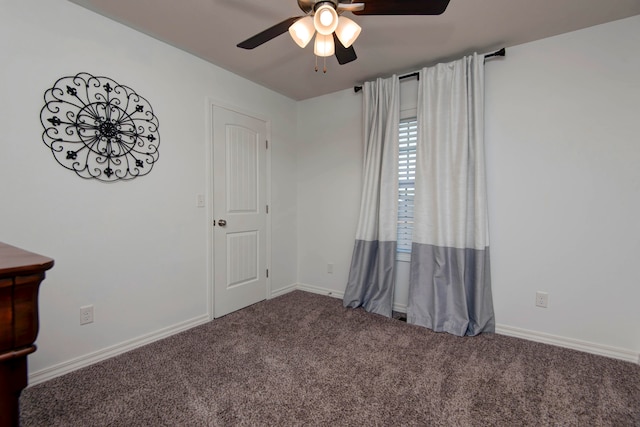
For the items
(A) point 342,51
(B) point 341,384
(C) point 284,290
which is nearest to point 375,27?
(A) point 342,51

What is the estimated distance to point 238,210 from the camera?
301 centimetres

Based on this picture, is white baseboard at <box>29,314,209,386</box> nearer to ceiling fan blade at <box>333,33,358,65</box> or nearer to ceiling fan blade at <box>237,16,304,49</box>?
ceiling fan blade at <box>237,16,304,49</box>

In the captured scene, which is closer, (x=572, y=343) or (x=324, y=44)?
(x=324, y=44)

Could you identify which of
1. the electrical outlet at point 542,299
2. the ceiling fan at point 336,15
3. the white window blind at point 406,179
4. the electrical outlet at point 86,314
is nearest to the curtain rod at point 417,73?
the white window blind at point 406,179

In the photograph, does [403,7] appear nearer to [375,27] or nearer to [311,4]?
[311,4]

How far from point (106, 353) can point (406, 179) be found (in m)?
2.90

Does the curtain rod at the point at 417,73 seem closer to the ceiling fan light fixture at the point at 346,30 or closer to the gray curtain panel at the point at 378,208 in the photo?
the gray curtain panel at the point at 378,208

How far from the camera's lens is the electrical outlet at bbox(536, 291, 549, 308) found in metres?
2.33

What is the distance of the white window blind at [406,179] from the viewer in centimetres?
291

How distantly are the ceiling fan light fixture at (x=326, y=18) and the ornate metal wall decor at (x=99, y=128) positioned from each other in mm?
1560

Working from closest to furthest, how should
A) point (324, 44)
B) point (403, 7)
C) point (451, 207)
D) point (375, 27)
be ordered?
point (403, 7)
point (324, 44)
point (375, 27)
point (451, 207)

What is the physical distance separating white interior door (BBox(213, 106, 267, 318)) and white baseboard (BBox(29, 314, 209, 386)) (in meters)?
0.35

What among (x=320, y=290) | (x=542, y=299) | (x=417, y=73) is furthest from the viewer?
(x=320, y=290)

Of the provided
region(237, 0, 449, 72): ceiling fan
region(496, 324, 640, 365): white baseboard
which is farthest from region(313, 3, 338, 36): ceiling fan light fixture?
region(496, 324, 640, 365): white baseboard
